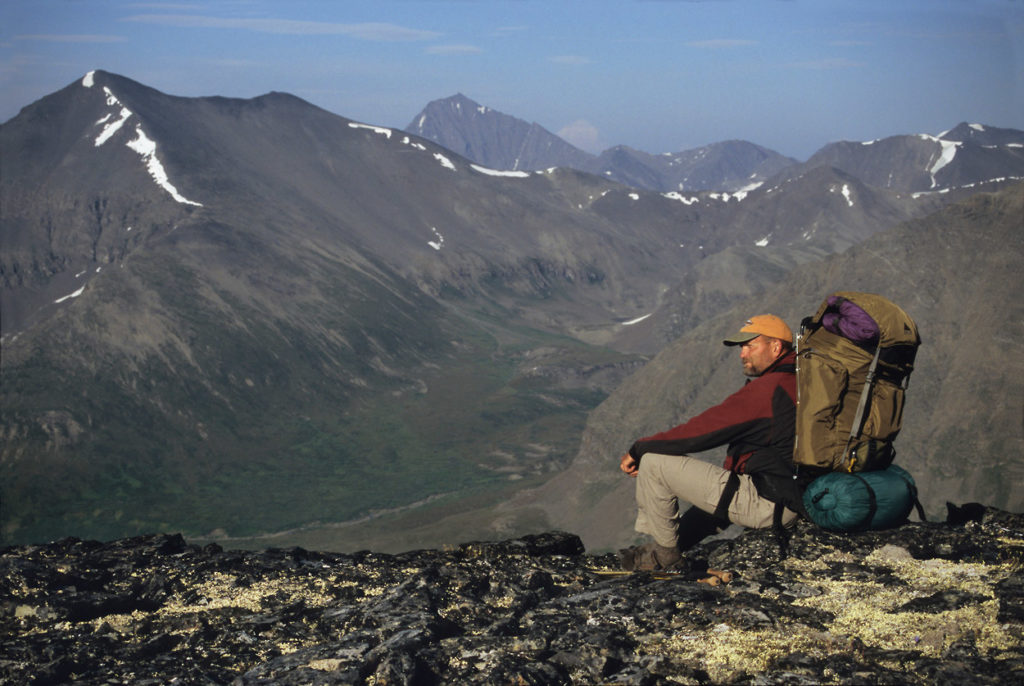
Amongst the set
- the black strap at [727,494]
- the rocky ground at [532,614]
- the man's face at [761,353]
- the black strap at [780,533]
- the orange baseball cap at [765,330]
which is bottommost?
the rocky ground at [532,614]

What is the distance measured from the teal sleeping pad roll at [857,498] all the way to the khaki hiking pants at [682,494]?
80cm

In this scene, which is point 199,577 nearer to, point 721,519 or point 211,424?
point 721,519

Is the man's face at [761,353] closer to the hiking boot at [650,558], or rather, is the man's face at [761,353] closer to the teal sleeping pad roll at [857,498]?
the teal sleeping pad roll at [857,498]

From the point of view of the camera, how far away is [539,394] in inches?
7549

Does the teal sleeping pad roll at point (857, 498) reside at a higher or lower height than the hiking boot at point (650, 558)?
higher

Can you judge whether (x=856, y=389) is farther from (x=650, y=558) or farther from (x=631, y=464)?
(x=650, y=558)

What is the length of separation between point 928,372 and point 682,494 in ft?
290

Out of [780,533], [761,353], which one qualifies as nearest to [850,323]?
[761,353]

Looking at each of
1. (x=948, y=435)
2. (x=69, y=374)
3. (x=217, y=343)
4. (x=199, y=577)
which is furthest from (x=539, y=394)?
(x=199, y=577)

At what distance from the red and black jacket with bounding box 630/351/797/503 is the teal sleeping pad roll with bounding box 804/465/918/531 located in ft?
1.47

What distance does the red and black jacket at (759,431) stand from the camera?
12.3m

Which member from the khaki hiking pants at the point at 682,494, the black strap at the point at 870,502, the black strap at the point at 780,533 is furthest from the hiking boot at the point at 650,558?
the black strap at the point at 870,502

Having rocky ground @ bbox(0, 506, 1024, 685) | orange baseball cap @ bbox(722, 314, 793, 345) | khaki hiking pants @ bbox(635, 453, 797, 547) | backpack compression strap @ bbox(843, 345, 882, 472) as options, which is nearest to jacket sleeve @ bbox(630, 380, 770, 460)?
khaki hiking pants @ bbox(635, 453, 797, 547)

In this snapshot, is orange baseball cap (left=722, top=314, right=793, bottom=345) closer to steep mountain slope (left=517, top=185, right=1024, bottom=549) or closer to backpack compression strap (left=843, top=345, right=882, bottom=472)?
backpack compression strap (left=843, top=345, right=882, bottom=472)
